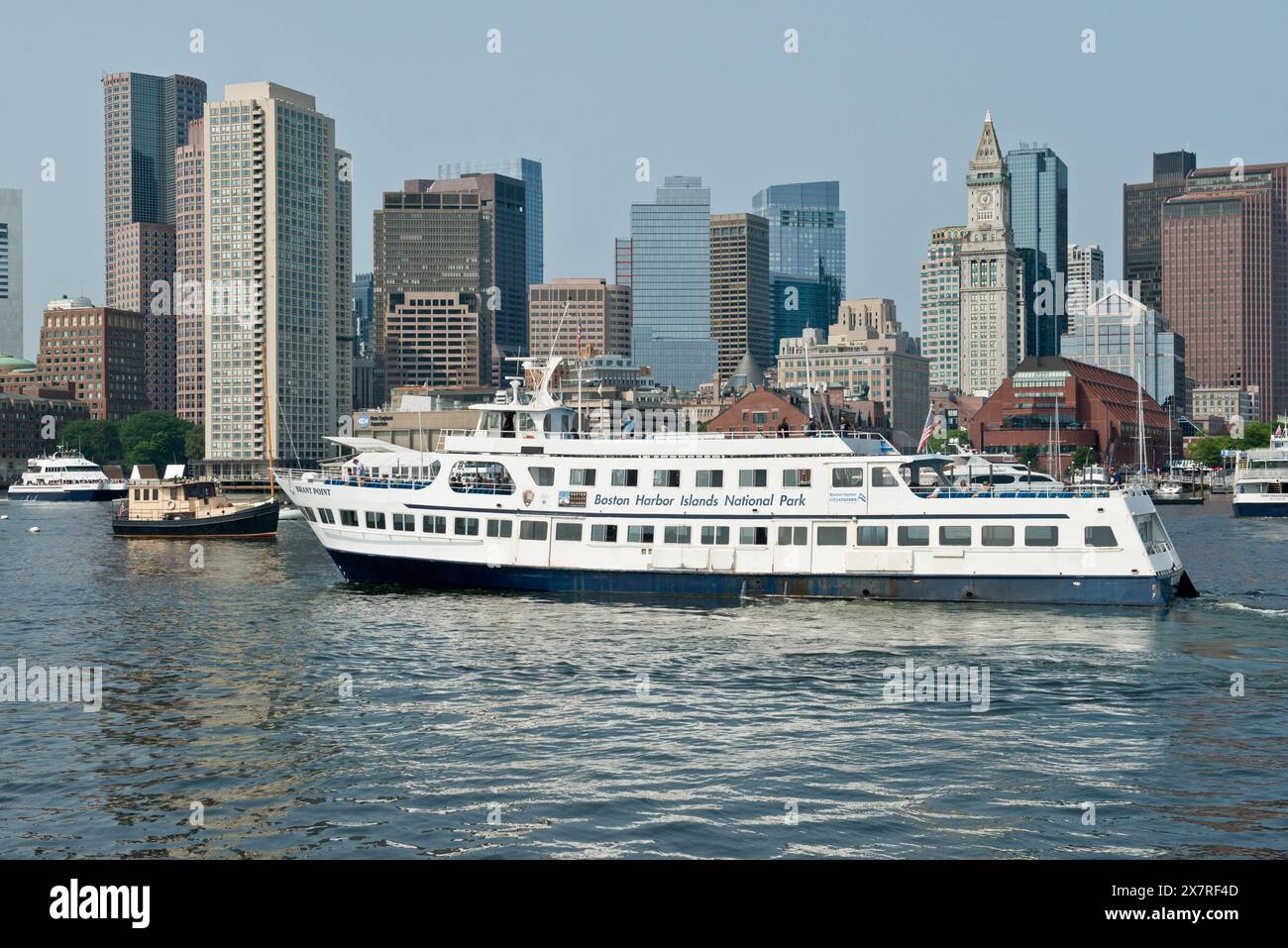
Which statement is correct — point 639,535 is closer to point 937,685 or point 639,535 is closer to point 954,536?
point 954,536

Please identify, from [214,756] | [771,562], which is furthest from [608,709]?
[771,562]

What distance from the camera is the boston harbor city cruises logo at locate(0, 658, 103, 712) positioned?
36.2m

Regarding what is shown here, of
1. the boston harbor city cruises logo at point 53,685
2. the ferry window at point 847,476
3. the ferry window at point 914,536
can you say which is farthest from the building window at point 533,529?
the boston harbor city cruises logo at point 53,685

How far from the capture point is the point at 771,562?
183 ft

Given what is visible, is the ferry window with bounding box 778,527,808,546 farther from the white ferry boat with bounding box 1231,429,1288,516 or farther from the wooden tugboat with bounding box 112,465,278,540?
the white ferry boat with bounding box 1231,429,1288,516

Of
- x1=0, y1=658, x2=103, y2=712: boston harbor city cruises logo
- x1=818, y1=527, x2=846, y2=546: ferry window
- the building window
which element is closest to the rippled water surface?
x1=0, y1=658, x2=103, y2=712: boston harbor city cruises logo

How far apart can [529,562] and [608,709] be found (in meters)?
24.8

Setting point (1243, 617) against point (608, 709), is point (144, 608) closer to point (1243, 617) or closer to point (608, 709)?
point (608, 709)

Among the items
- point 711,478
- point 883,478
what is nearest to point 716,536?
point 711,478

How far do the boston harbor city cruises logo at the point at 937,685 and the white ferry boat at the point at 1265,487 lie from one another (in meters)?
115

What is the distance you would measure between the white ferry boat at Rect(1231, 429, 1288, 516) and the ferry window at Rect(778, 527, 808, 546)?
102 metres

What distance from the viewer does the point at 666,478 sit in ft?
188

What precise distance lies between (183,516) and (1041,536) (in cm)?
7959

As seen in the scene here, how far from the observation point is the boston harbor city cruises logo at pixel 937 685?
115 feet
